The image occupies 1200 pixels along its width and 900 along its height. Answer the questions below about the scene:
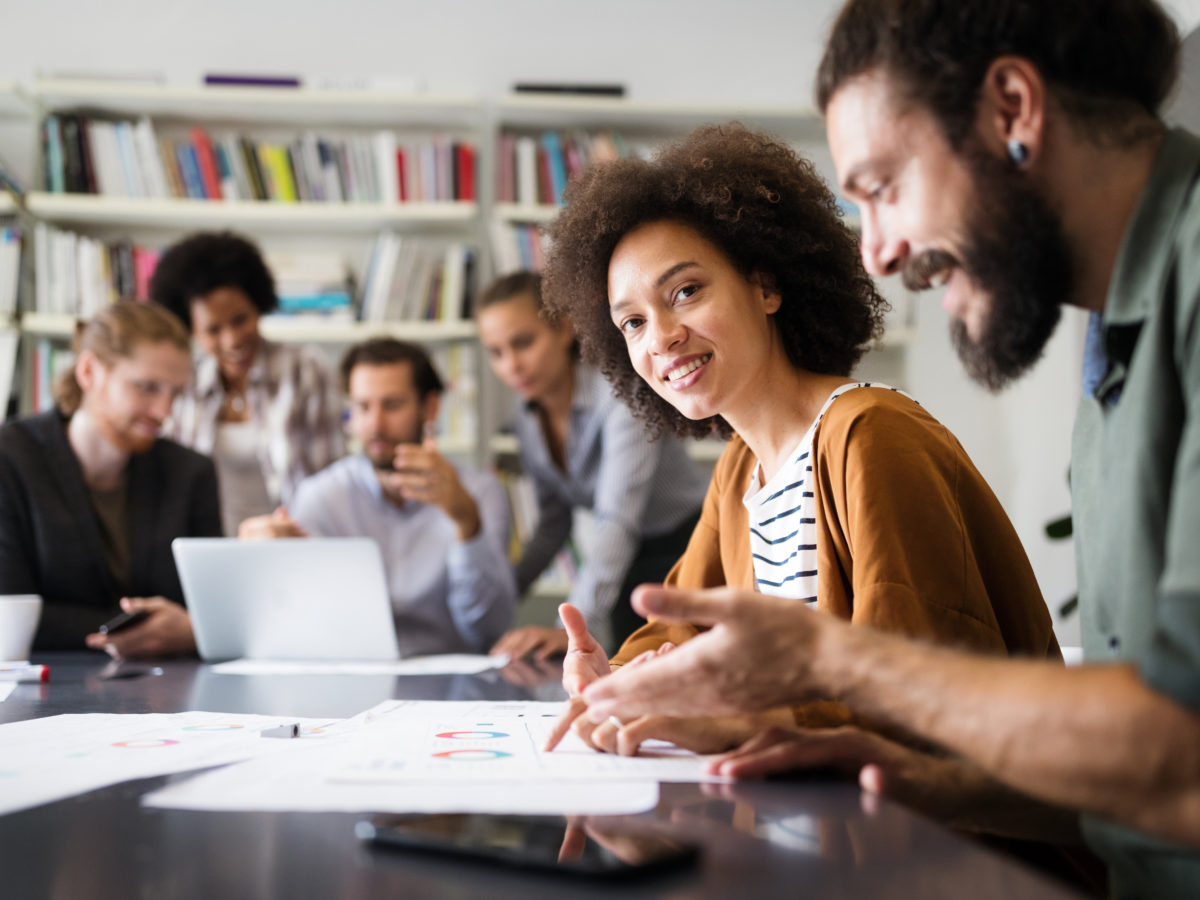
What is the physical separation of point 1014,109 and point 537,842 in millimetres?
642

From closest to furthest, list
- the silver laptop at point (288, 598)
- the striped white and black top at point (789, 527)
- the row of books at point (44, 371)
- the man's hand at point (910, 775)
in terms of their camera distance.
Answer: the man's hand at point (910, 775) → the striped white and black top at point (789, 527) → the silver laptop at point (288, 598) → the row of books at point (44, 371)

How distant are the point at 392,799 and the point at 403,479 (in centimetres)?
157

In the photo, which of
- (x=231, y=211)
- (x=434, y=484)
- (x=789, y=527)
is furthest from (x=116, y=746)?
(x=231, y=211)

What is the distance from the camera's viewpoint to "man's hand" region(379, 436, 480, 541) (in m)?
2.18

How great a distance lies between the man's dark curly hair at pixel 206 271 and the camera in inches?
116

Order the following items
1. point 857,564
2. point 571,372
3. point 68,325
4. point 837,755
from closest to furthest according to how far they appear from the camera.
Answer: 1. point 837,755
2. point 857,564
3. point 571,372
4. point 68,325

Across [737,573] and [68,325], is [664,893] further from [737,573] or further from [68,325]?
[68,325]

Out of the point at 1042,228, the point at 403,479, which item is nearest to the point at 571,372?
the point at 403,479

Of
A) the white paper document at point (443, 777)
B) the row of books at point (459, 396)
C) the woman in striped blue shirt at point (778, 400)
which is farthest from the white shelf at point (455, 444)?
the white paper document at point (443, 777)

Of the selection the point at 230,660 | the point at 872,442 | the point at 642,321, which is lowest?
the point at 230,660

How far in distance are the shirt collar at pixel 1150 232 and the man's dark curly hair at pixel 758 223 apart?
67 centimetres

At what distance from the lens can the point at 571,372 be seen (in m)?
2.70

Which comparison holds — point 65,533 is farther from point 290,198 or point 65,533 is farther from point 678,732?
point 678,732

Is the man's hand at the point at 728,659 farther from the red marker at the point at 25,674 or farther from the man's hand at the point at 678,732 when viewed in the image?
the red marker at the point at 25,674
